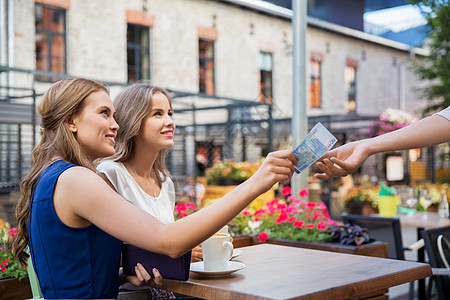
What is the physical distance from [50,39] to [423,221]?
29.6ft

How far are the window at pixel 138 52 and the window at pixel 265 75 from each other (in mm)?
4219

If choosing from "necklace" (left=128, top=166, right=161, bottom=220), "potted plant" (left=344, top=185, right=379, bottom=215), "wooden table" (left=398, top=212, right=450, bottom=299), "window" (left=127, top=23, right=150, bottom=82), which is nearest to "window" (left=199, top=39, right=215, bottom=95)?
"window" (left=127, top=23, right=150, bottom=82)

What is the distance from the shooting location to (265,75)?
653 inches

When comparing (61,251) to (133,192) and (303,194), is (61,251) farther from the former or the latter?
(303,194)

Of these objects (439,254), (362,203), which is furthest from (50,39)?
(439,254)

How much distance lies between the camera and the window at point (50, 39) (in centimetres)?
1127

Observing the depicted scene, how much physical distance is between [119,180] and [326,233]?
6.45 ft

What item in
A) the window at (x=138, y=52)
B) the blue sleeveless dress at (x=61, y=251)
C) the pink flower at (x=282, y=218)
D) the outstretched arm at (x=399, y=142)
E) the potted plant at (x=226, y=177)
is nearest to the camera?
the blue sleeveless dress at (x=61, y=251)

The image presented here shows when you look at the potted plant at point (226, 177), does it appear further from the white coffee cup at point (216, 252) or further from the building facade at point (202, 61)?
the white coffee cup at point (216, 252)

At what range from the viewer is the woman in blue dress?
5.31 feet

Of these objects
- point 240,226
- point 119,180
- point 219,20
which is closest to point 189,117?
point 219,20

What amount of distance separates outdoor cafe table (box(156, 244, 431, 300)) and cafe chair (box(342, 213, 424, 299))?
5.81ft

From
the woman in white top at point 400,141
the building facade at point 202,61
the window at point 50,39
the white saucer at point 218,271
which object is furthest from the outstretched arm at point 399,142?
the window at point 50,39

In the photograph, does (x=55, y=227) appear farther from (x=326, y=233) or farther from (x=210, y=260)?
(x=326, y=233)
